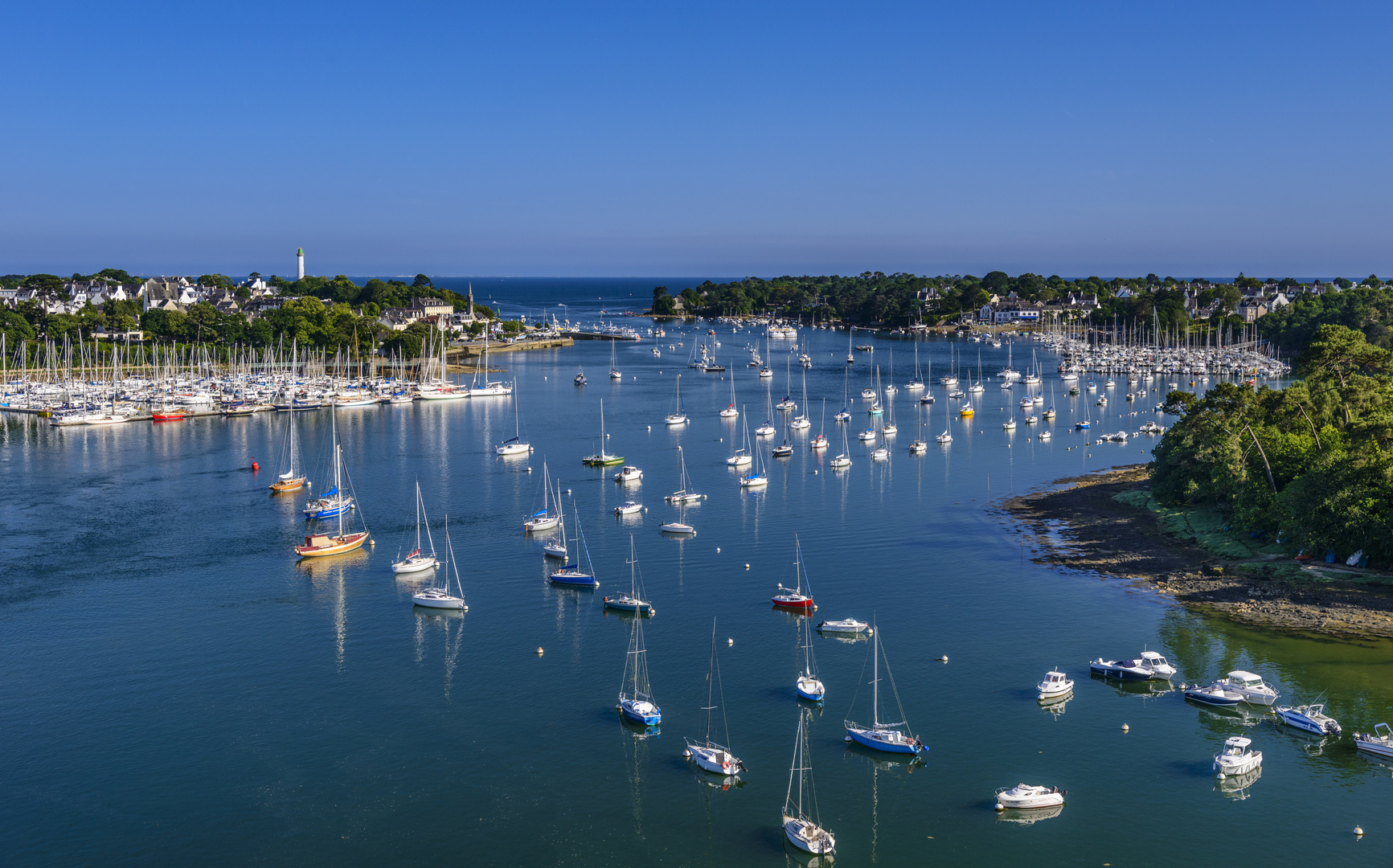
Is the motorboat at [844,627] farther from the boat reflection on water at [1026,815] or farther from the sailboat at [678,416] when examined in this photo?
the sailboat at [678,416]

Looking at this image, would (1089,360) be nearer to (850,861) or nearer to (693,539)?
(693,539)

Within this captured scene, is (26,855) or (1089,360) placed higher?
(1089,360)

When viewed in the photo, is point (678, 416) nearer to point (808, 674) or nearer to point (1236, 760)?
point (808, 674)

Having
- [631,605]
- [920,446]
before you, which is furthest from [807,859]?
[920,446]

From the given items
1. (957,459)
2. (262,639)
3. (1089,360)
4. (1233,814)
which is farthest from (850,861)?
(1089,360)

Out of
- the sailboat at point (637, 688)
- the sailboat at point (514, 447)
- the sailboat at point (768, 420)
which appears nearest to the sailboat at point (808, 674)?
the sailboat at point (637, 688)

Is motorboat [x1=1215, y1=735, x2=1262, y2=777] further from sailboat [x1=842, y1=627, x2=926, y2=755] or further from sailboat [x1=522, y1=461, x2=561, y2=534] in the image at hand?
sailboat [x1=522, y1=461, x2=561, y2=534]
